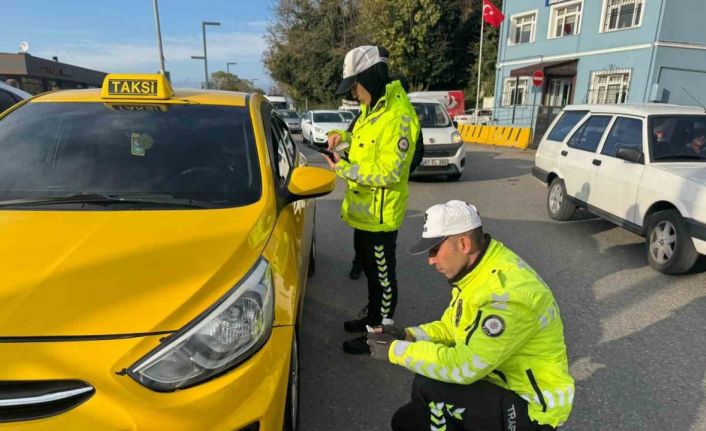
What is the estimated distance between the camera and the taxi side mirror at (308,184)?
248 cm

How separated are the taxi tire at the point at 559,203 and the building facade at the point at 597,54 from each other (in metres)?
11.0

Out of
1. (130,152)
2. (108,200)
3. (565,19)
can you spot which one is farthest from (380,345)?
(565,19)

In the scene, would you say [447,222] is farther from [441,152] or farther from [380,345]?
[441,152]

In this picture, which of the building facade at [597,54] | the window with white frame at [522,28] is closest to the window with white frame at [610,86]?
the building facade at [597,54]

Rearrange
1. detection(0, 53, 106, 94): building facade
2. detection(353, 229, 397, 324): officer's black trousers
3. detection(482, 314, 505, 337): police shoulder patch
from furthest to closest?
1. detection(0, 53, 106, 94): building facade
2. detection(353, 229, 397, 324): officer's black trousers
3. detection(482, 314, 505, 337): police shoulder patch

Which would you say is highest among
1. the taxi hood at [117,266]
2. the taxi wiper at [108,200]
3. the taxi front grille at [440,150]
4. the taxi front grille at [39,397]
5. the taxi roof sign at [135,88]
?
the taxi roof sign at [135,88]

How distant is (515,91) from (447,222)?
26.9 metres

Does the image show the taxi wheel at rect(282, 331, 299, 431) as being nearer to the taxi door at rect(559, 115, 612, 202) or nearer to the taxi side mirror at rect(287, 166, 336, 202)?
the taxi side mirror at rect(287, 166, 336, 202)

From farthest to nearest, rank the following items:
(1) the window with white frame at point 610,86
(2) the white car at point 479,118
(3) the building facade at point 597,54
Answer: (2) the white car at point 479,118 < (1) the window with white frame at point 610,86 < (3) the building facade at point 597,54

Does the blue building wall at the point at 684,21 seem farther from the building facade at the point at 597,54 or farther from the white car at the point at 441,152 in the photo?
the white car at the point at 441,152

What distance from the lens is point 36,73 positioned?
32.8 m

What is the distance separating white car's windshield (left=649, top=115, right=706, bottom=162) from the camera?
5.14 m

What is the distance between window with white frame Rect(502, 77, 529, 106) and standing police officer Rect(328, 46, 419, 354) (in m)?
24.2

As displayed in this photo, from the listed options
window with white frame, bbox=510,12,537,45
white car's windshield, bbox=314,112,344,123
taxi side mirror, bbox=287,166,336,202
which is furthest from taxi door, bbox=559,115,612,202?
window with white frame, bbox=510,12,537,45
